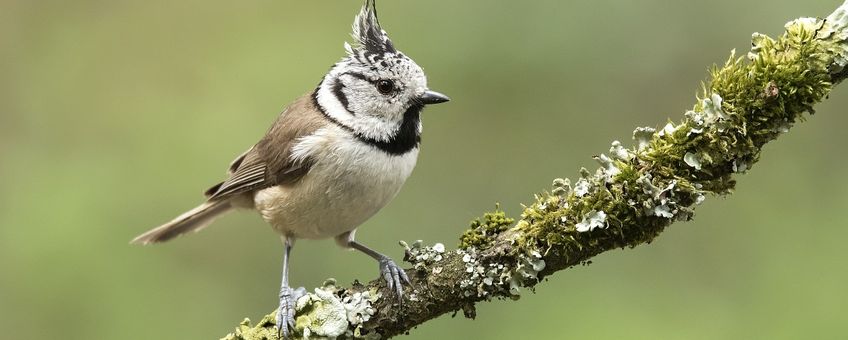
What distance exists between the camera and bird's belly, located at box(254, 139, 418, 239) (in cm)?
384

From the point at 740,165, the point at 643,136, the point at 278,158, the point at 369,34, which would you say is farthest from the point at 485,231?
the point at 278,158

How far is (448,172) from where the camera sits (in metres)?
4.84

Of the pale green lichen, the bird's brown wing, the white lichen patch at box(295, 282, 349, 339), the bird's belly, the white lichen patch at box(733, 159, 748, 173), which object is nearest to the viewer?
the pale green lichen

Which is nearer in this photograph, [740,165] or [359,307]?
[740,165]

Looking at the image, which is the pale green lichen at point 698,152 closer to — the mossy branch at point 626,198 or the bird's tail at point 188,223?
the mossy branch at point 626,198

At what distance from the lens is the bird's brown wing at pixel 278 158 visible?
4.10 meters

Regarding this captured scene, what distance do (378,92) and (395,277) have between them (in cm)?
111

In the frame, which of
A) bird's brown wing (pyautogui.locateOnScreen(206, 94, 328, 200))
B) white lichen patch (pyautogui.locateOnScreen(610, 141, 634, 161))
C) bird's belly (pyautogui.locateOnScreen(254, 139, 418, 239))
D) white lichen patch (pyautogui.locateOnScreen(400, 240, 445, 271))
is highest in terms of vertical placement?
bird's brown wing (pyautogui.locateOnScreen(206, 94, 328, 200))

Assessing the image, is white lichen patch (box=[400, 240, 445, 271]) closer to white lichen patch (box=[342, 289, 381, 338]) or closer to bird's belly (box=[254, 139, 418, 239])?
white lichen patch (box=[342, 289, 381, 338])

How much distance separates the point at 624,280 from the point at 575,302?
247 millimetres

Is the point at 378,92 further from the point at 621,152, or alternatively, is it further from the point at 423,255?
the point at 621,152

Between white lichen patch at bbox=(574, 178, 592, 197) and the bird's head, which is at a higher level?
the bird's head

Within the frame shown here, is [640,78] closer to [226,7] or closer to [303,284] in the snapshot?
[303,284]

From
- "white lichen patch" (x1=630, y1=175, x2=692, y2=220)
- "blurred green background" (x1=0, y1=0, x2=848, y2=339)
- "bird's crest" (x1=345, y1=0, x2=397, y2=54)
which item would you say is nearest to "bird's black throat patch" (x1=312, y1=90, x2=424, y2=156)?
"bird's crest" (x1=345, y1=0, x2=397, y2=54)
